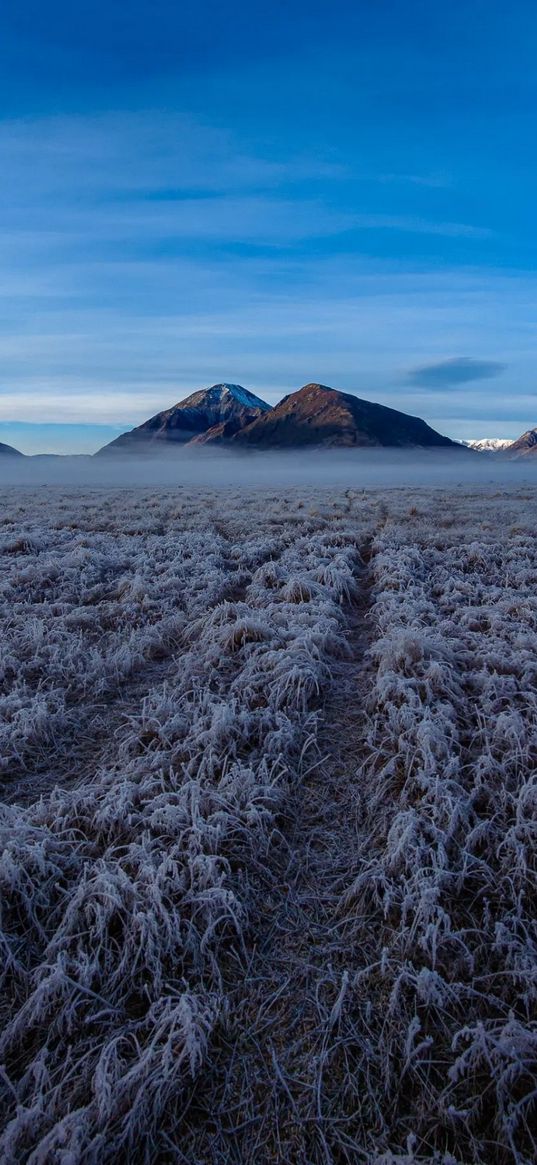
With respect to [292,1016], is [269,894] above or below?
above

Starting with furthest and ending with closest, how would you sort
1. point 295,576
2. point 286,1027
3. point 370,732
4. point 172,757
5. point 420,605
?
point 295,576 → point 420,605 → point 370,732 → point 172,757 → point 286,1027

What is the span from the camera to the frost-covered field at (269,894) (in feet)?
9.08

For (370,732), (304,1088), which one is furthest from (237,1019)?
(370,732)

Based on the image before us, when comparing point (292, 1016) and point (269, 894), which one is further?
point (269, 894)

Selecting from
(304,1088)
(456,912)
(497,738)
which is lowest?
(304,1088)

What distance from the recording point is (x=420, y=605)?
9.58 meters

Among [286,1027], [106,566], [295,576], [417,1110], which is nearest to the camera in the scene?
[417,1110]

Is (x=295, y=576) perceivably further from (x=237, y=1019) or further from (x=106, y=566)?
(x=237, y=1019)

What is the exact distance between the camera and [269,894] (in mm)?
4055

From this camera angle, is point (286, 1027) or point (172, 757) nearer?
point (286, 1027)

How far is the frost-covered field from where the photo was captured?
277 cm

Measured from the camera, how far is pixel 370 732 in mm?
5816

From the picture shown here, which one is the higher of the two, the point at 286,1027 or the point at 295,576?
the point at 295,576

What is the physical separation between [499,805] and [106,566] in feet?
32.0
